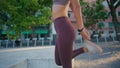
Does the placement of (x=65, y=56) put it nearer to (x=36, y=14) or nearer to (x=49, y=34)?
(x=36, y=14)

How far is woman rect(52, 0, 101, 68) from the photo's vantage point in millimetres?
2361

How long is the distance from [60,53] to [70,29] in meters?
0.24

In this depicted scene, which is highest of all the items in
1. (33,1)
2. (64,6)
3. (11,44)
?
(33,1)

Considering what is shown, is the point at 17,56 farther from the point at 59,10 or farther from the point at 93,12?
the point at 93,12

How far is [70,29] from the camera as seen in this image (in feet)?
7.83

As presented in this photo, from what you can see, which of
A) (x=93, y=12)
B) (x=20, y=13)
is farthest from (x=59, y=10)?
(x=93, y=12)

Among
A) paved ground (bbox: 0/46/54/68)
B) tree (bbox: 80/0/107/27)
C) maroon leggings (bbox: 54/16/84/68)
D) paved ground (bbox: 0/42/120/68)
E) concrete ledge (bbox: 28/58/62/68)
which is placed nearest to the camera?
maroon leggings (bbox: 54/16/84/68)

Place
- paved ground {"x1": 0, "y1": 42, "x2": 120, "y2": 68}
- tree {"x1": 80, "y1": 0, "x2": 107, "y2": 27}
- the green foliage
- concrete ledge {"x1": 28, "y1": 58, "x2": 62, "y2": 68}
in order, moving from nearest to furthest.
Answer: concrete ledge {"x1": 28, "y1": 58, "x2": 62, "y2": 68}, paved ground {"x1": 0, "y1": 42, "x2": 120, "y2": 68}, the green foliage, tree {"x1": 80, "y1": 0, "x2": 107, "y2": 27}

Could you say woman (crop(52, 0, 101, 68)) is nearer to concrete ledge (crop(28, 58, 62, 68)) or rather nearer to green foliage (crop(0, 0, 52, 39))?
concrete ledge (crop(28, 58, 62, 68))

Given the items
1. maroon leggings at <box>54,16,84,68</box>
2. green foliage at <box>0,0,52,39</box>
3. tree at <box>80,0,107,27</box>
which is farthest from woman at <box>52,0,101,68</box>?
tree at <box>80,0,107,27</box>

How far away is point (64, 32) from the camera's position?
7.73ft

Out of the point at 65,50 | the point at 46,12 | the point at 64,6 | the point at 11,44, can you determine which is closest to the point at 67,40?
the point at 65,50

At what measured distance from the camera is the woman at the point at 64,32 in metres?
2.36

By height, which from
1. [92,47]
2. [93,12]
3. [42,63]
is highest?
[93,12]
